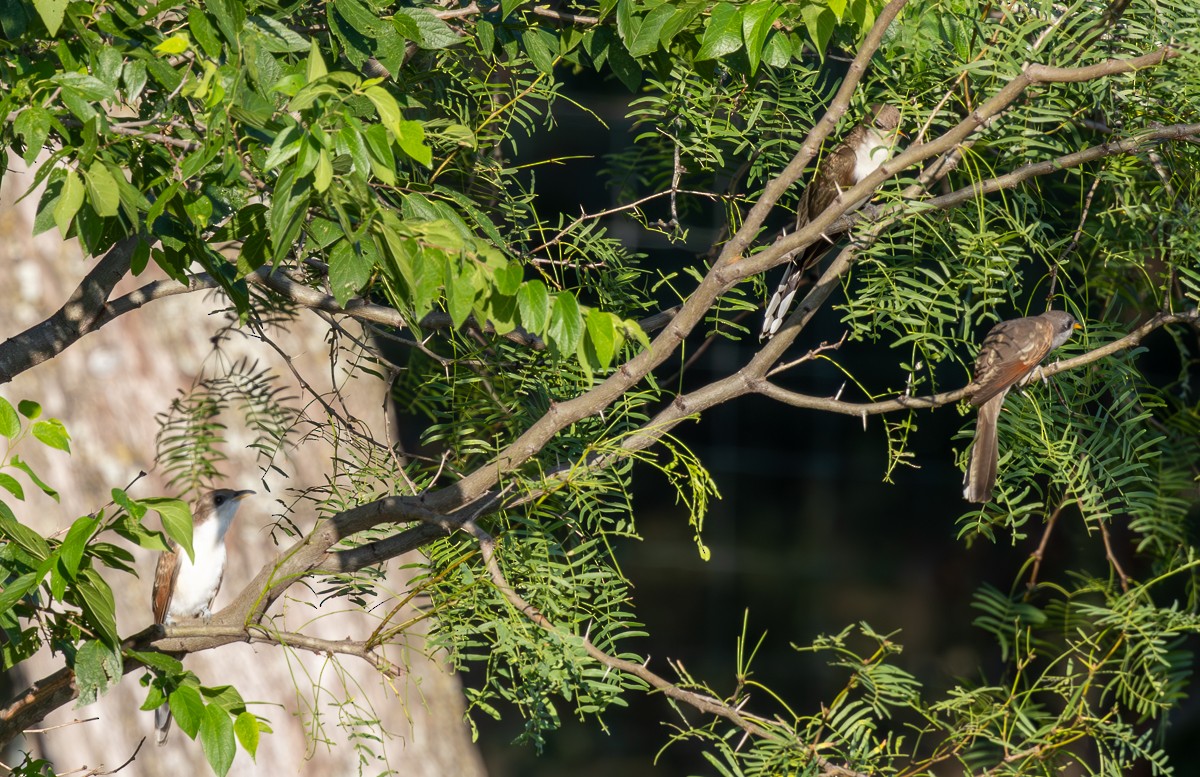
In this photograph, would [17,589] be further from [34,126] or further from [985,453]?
[985,453]

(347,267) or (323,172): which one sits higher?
(323,172)

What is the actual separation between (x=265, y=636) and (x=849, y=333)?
867 mm

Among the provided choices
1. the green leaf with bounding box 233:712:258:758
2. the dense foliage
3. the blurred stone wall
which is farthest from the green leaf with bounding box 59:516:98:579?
the blurred stone wall

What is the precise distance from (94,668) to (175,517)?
0.62 ft

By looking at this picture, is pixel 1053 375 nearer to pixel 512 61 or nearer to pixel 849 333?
pixel 849 333

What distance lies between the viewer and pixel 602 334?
3.53ft

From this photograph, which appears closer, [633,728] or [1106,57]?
[1106,57]

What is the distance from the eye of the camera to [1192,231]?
5.37 ft

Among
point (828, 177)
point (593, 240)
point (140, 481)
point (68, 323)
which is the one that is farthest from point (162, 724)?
point (828, 177)

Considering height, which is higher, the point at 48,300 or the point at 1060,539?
the point at 48,300

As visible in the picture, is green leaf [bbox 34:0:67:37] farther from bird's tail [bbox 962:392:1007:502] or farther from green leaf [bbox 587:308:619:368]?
bird's tail [bbox 962:392:1007:502]

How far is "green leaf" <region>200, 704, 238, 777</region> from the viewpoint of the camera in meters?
1.11

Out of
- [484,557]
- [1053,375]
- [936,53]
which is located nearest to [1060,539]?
[1053,375]

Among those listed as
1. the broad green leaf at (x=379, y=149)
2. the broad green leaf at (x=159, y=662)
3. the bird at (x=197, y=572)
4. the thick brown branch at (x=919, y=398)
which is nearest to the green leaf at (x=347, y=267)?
the broad green leaf at (x=379, y=149)
